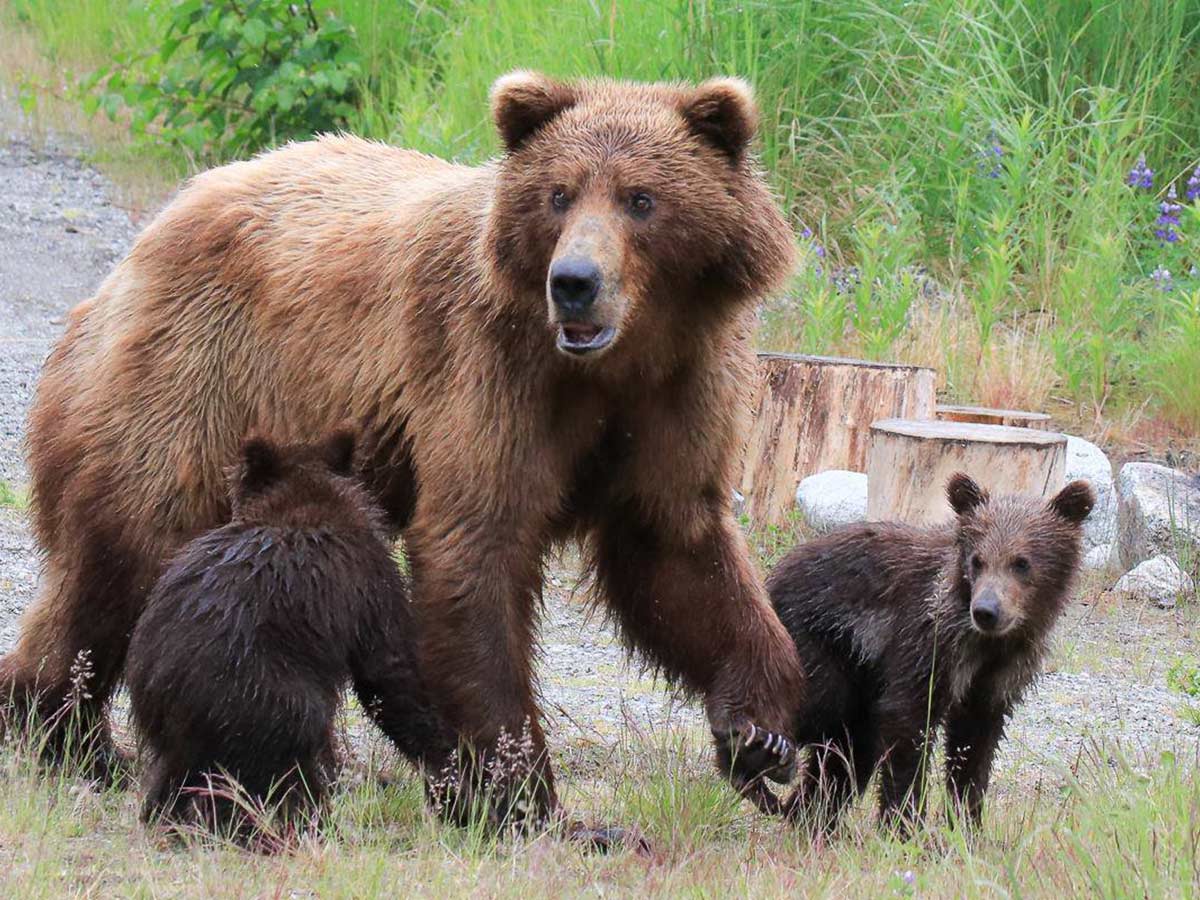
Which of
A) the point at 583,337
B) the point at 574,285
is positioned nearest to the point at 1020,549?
the point at 583,337

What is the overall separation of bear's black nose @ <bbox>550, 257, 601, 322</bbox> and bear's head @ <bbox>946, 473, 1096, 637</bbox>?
144cm

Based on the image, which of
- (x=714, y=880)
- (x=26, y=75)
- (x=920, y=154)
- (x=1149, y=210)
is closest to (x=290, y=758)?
(x=714, y=880)

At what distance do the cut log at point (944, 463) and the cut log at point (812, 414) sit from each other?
0.90 m

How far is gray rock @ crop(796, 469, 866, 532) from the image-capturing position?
8578 mm

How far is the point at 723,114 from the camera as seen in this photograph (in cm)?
467

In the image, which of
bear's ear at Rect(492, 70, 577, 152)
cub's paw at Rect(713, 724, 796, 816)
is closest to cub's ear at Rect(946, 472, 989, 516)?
cub's paw at Rect(713, 724, 796, 816)

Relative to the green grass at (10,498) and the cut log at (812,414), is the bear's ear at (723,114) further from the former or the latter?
the green grass at (10,498)

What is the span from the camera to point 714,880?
3.98 meters

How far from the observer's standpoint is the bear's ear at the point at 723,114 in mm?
4648

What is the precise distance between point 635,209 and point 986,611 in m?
1.48

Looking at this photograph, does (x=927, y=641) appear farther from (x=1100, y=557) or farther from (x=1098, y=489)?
(x=1098, y=489)

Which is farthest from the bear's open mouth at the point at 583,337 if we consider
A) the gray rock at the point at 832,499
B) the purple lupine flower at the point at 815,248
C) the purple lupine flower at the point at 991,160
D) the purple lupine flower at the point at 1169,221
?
the purple lupine flower at the point at 1169,221

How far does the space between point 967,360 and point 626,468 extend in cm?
566

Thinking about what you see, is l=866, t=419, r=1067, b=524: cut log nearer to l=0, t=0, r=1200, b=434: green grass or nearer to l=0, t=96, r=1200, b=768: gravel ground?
l=0, t=96, r=1200, b=768: gravel ground
